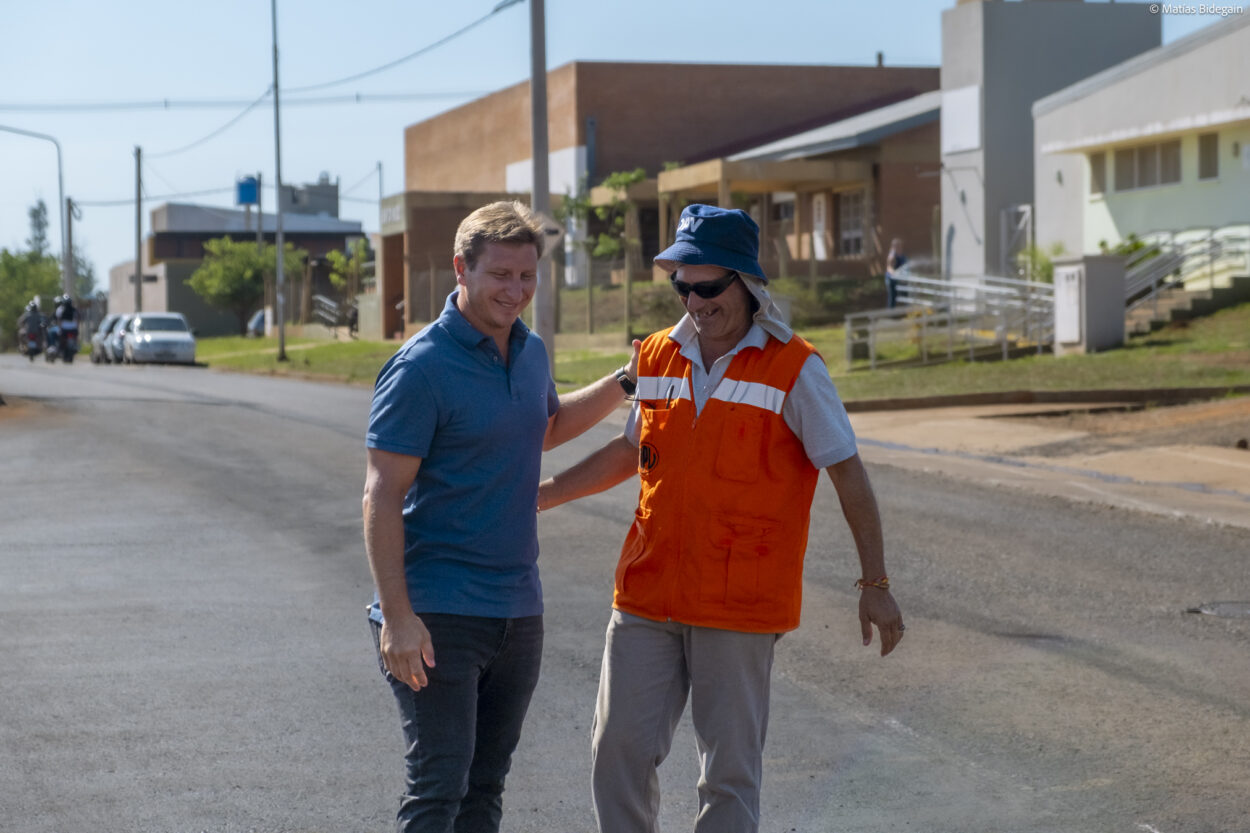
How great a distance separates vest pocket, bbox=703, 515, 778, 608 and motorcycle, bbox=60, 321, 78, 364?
41173 mm

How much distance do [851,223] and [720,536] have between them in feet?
134

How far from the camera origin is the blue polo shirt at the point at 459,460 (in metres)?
3.59

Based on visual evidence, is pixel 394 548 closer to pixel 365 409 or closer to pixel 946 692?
pixel 946 692

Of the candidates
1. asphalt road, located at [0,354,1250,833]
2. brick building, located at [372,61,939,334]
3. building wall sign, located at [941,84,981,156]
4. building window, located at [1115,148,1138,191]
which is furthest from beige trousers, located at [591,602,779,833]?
brick building, located at [372,61,939,334]

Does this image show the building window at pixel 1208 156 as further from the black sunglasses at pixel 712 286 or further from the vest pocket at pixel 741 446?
the vest pocket at pixel 741 446

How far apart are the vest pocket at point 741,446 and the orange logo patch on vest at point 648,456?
7.8 inches

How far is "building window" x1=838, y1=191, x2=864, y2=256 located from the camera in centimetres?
4319

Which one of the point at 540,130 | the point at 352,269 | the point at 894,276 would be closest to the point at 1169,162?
the point at 894,276

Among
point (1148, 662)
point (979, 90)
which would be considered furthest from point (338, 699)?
point (979, 90)

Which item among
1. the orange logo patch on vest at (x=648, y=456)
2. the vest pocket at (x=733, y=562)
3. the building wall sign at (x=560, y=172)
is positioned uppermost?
the building wall sign at (x=560, y=172)

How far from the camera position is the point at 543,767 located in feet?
17.6

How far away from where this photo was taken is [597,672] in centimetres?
666

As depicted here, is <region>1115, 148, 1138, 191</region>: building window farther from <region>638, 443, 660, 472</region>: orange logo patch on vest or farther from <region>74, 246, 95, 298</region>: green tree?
<region>74, 246, 95, 298</region>: green tree

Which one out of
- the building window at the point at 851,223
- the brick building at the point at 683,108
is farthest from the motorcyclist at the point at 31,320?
the building window at the point at 851,223
